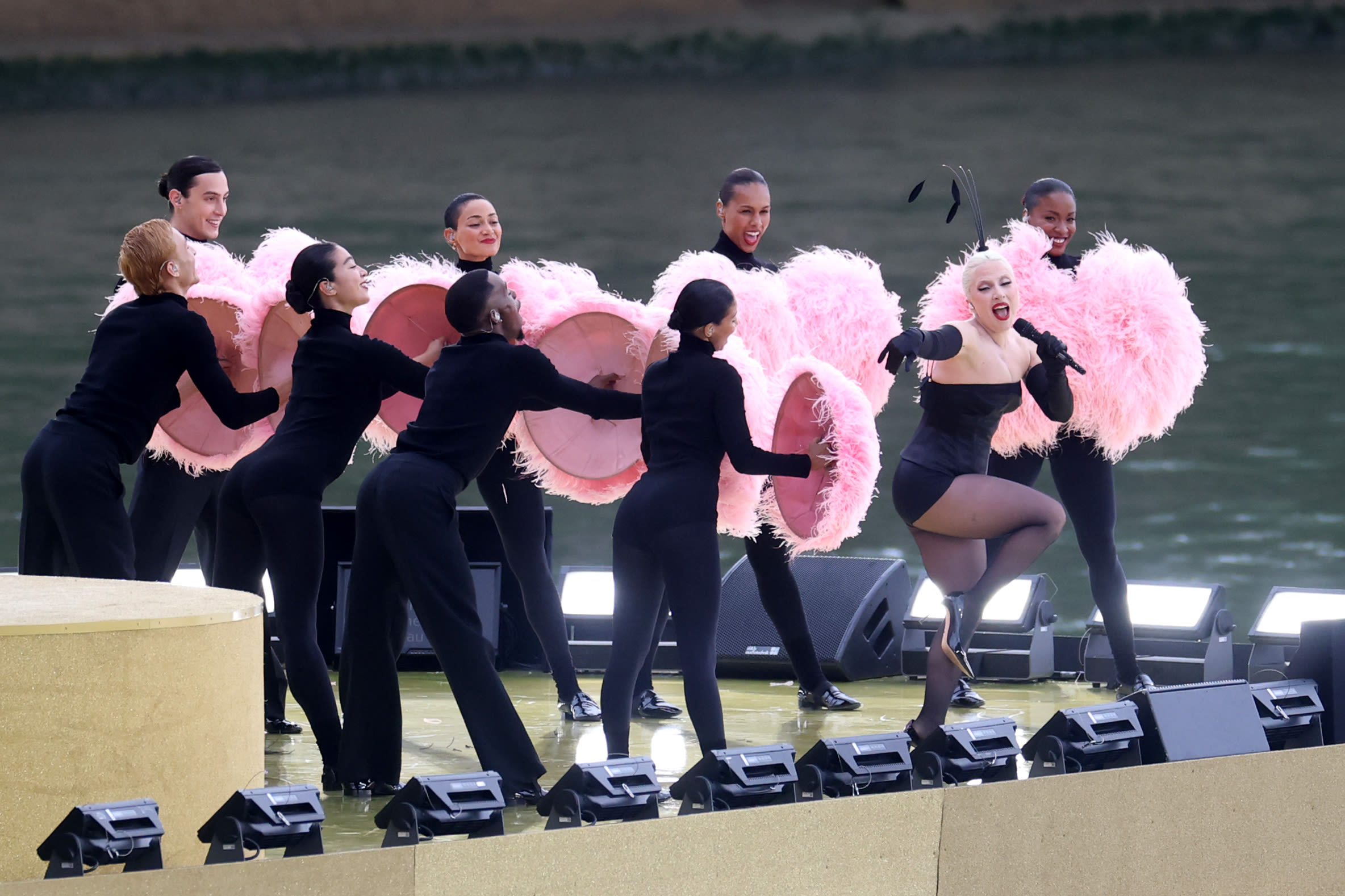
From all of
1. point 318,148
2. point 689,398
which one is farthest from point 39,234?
point 689,398

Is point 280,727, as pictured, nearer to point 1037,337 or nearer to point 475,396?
point 475,396

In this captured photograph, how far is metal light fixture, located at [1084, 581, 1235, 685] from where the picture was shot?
224 inches

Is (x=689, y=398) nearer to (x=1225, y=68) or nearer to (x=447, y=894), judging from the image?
(x=447, y=894)

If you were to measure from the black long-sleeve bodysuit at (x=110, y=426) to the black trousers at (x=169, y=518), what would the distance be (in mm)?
611

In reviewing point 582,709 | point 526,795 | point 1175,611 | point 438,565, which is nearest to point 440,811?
point 526,795

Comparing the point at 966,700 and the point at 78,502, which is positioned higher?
the point at 78,502

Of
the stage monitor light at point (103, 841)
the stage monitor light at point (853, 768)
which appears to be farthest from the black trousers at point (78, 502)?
the stage monitor light at point (853, 768)

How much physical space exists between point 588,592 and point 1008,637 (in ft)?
5.00

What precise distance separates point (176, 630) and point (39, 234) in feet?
56.1

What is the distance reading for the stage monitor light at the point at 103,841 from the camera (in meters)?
2.91

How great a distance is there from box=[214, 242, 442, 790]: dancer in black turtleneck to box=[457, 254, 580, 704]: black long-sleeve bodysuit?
76 cm

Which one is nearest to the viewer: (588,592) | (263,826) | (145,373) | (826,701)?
(263,826)

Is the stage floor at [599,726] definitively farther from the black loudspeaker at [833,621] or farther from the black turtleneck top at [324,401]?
the black turtleneck top at [324,401]

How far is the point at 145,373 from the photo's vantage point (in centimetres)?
429
